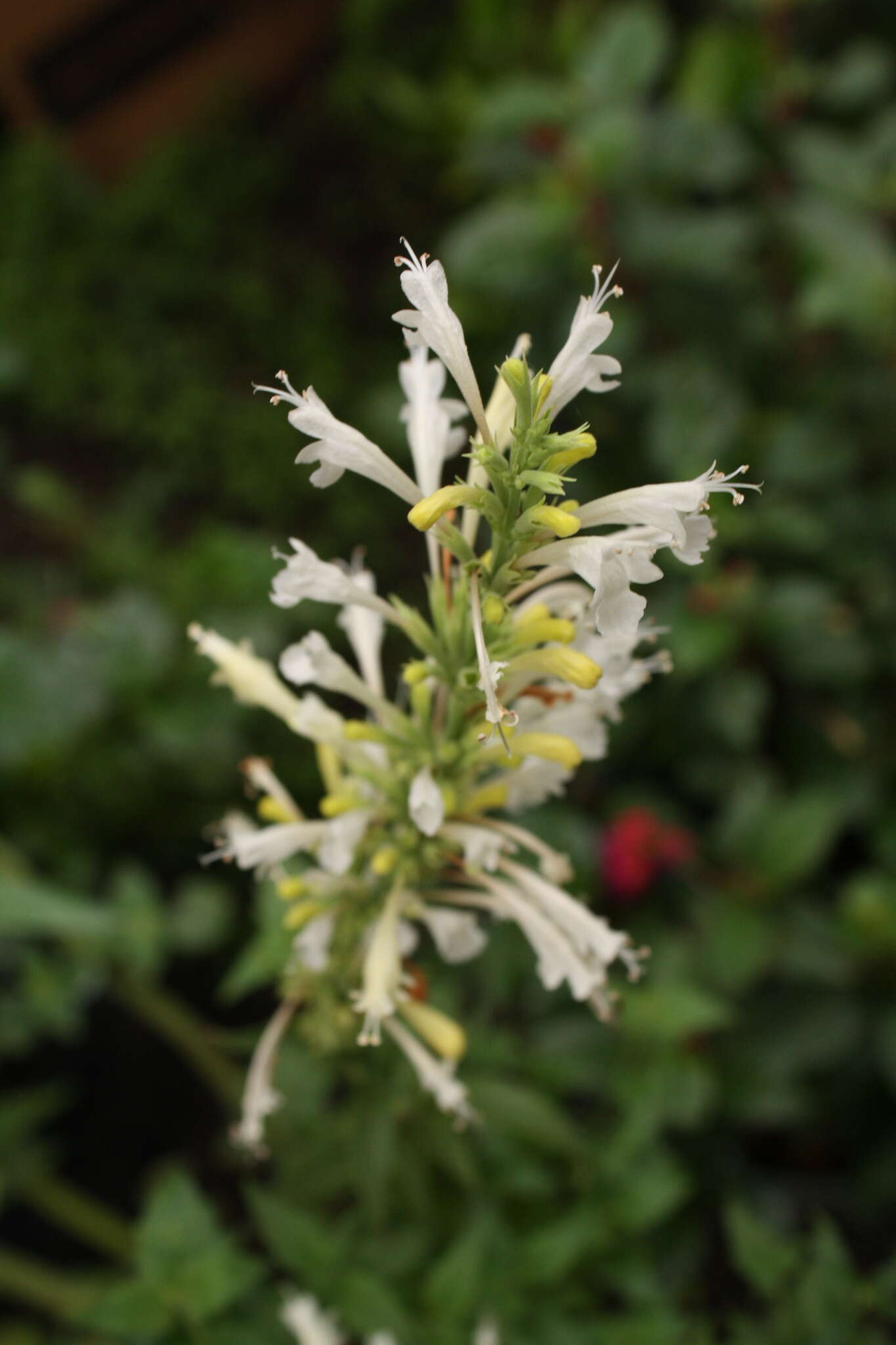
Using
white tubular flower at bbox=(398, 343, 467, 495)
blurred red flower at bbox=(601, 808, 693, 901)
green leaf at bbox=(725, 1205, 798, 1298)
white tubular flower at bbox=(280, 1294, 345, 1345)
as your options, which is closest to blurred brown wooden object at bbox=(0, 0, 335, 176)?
blurred red flower at bbox=(601, 808, 693, 901)

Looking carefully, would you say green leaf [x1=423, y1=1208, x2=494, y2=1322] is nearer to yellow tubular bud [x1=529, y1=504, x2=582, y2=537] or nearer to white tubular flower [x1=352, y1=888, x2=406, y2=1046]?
white tubular flower [x1=352, y1=888, x2=406, y2=1046]

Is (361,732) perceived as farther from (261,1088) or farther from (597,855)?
(597,855)

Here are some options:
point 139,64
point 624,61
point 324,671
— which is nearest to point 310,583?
point 324,671

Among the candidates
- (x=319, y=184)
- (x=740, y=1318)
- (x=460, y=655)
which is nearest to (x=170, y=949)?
(x=740, y=1318)

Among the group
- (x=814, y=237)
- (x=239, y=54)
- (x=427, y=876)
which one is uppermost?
(x=239, y=54)

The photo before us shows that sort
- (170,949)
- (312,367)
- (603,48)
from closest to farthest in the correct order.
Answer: (603,48) → (170,949) → (312,367)

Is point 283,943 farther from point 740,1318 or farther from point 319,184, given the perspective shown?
point 319,184
